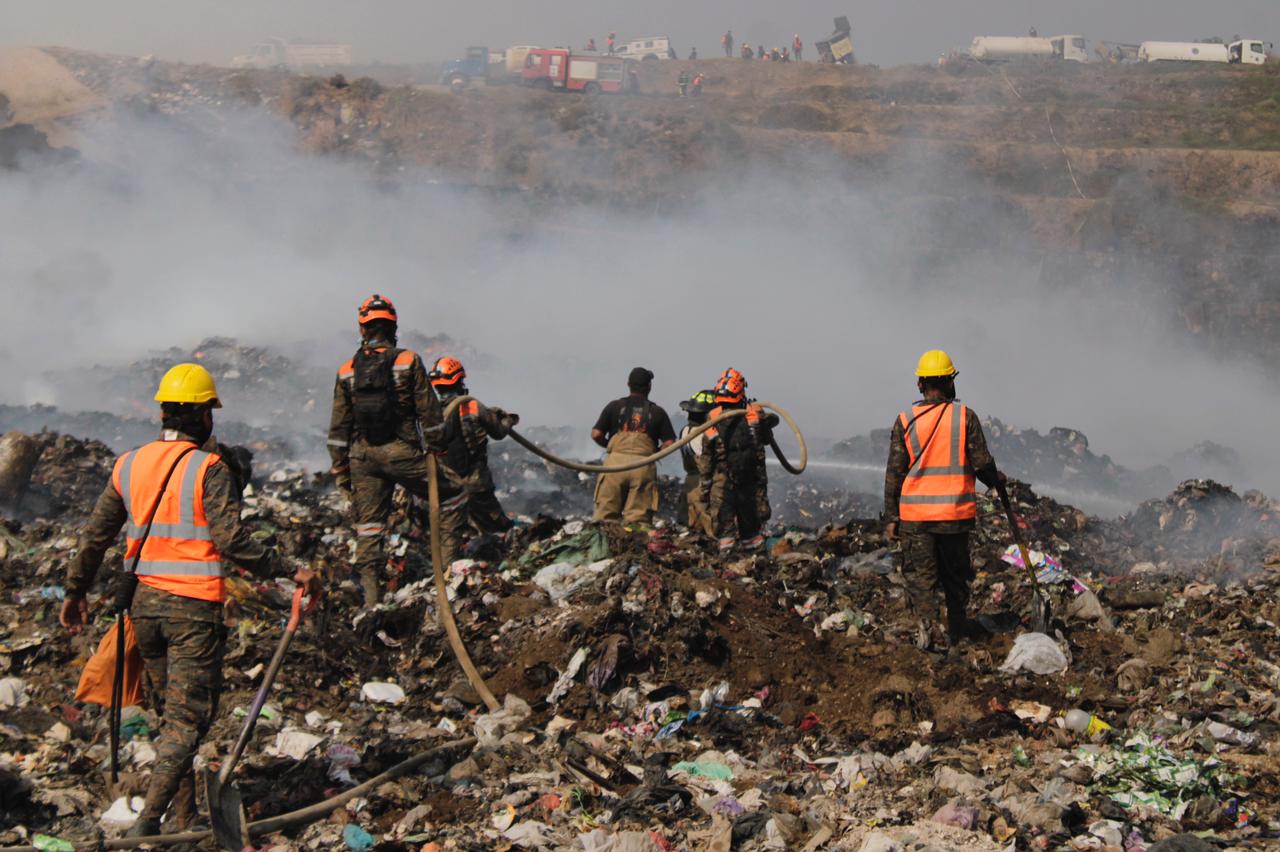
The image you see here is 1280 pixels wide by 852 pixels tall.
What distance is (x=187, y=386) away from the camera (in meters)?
4.09

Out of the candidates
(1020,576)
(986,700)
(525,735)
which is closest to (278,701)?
(525,735)

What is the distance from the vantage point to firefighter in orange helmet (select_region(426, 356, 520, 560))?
8.26m

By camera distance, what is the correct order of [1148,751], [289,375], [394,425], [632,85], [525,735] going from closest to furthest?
[1148,751] < [525,735] < [394,425] < [289,375] < [632,85]

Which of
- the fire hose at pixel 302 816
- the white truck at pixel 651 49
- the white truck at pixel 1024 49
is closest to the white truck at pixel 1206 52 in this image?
the white truck at pixel 1024 49

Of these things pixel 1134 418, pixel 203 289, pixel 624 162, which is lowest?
pixel 1134 418

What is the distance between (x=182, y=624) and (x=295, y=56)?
44755 millimetres

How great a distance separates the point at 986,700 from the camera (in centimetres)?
552

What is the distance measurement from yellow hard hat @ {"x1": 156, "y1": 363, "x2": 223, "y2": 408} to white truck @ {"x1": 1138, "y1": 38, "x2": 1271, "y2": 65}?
42186mm

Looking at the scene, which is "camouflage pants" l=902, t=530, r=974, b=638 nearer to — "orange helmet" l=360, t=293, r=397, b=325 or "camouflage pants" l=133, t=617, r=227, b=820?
"orange helmet" l=360, t=293, r=397, b=325

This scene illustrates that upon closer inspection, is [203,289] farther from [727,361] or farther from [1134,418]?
[1134,418]

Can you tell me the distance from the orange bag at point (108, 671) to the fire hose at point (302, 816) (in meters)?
0.50

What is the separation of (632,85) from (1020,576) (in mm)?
34414

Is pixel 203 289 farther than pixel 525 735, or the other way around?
pixel 203 289

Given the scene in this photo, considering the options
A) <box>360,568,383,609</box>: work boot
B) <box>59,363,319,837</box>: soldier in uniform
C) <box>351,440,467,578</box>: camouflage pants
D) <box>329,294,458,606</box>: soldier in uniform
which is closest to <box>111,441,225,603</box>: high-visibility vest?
<box>59,363,319,837</box>: soldier in uniform
